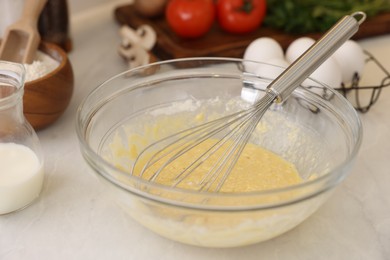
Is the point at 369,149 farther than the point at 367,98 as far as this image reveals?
No

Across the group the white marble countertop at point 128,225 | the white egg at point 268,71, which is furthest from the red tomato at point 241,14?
the white marble countertop at point 128,225

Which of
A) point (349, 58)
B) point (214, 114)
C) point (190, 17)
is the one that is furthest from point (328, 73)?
point (190, 17)

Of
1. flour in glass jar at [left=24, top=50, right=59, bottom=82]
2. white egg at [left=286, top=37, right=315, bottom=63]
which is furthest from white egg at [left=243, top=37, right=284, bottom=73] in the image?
flour in glass jar at [left=24, top=50, right=59, bottom=82]

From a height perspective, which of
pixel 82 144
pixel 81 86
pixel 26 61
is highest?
pixel 82 144

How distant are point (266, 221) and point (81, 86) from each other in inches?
22.4

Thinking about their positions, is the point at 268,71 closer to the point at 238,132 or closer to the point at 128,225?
the point at 238,132

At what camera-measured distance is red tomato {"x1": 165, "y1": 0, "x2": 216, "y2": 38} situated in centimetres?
118

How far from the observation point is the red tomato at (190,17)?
1.18 m

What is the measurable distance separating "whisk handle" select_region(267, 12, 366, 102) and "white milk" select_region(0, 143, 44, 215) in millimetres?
330

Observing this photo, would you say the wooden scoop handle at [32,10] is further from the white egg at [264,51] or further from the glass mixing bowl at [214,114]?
the white egg at [264,51]

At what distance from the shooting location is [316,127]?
2.86ft

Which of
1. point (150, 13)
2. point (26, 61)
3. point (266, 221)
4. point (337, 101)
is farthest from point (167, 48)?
point (266, 221)

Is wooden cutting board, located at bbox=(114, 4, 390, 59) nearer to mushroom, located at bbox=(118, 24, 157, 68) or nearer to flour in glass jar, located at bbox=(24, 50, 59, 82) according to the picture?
mushroom, located at bbox=(118, 24, 157, 68)

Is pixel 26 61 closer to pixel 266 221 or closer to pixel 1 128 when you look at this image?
pixel 1 128
